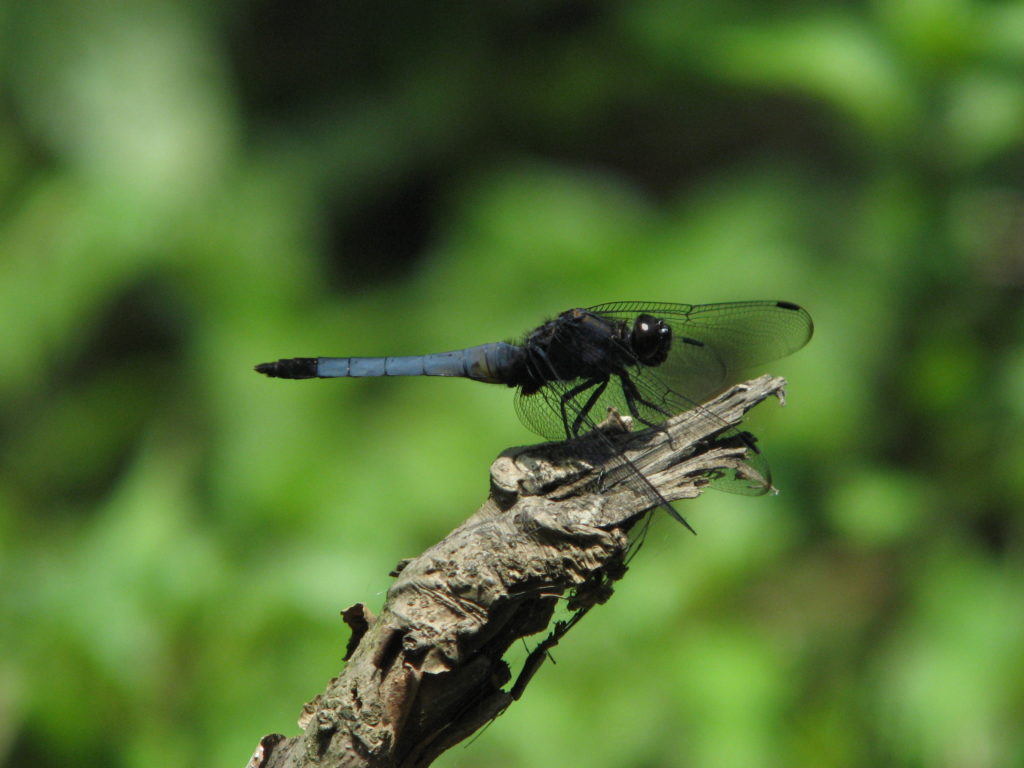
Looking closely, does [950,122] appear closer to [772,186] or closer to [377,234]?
[772,186]

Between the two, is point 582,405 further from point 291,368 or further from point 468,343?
point 468,343

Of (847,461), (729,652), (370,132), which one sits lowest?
(729,652)

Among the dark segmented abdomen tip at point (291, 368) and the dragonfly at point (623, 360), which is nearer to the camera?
the dragonfly at point (623, 360)

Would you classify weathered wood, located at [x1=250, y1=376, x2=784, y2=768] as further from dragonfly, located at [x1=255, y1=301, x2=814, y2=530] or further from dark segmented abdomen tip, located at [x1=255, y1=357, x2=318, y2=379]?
dark segmented abdomen tip, located at [x1=255, y1=357, x2=318, y2=379]

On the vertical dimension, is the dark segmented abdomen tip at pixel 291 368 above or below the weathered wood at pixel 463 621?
above

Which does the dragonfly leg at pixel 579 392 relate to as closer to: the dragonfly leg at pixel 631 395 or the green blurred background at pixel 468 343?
the dragonfly leg at pixel 631 395

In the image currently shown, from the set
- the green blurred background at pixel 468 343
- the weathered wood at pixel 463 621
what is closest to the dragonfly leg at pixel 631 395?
the green blurred background at pixel 468 343

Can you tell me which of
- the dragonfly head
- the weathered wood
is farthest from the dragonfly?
the weathered wood

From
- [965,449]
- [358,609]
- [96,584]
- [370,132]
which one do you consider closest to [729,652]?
[965,449]
